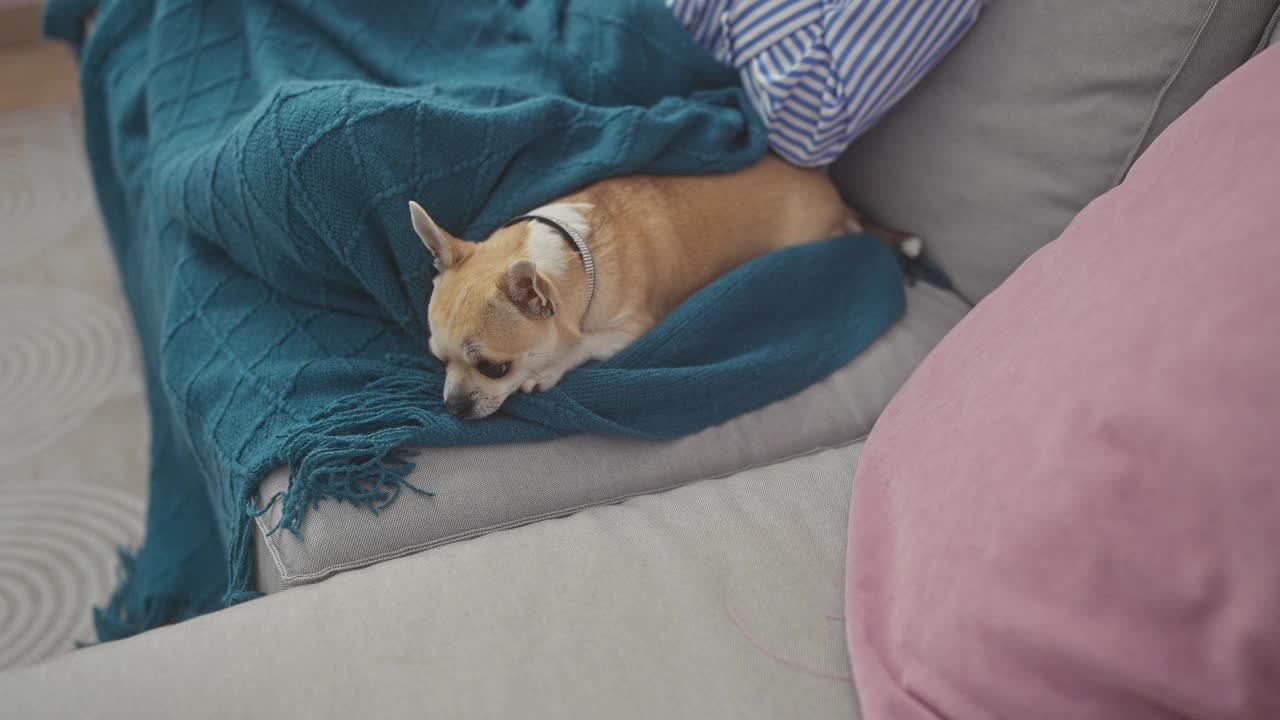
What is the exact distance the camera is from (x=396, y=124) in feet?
4.26

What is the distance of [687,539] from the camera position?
1.09 meters

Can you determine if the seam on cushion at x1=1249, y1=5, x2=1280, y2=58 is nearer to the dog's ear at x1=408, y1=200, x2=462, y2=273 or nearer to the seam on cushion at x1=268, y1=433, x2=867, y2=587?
the seam on cushion at x1=268, y1=433, x2=867, y2=587

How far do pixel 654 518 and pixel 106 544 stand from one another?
1.18 m

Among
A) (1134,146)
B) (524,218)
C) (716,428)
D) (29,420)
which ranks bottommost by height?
(29,420)

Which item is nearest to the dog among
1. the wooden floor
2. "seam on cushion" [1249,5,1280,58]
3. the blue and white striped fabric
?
the blue and white striped fabric

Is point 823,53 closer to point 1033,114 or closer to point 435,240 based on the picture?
point 1033,114

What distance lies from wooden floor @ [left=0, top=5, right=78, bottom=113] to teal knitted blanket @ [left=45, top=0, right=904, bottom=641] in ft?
4.87

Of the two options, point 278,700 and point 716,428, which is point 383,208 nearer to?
point 716,428

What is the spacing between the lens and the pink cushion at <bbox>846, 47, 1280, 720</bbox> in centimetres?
69

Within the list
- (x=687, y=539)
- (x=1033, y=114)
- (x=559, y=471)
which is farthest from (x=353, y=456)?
(x=1033, y=114)

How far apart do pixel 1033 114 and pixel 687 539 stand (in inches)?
33.8

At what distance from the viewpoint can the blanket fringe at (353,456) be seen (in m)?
1.13

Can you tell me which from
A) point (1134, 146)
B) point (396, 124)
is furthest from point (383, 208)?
point (1134, 146)

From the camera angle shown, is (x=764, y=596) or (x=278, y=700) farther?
(x=764, y=596)
